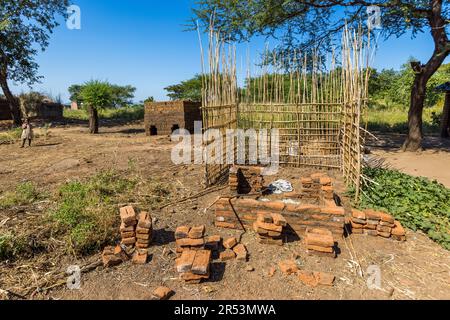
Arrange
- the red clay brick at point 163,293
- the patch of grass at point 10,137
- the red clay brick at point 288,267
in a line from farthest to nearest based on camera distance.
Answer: the patch of grass at point 10,137 → the red clay brick at point 288,267 → the red clay brick at point 163,293

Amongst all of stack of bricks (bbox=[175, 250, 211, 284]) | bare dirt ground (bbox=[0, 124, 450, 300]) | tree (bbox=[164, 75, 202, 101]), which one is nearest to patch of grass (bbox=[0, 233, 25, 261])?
bare dirt ground (bbox=[0, 124, 450, 300])

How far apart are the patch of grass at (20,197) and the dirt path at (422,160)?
7.83 m

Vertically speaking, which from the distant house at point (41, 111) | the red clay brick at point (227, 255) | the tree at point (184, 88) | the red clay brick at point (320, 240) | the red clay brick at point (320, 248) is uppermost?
the tree at point (184, 88)

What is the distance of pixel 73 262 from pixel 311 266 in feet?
8.81

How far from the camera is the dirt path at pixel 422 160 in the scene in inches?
242

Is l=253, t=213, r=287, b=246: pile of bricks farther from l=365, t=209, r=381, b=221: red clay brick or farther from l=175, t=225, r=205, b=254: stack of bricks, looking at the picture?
l=365, t=209, r=381, b=221: red clay brick

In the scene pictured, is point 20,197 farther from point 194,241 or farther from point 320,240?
point 320,240

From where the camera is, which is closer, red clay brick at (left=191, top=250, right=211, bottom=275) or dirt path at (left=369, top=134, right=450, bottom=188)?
red clay brick at (left=191, top=250, right=211, bottom=275)

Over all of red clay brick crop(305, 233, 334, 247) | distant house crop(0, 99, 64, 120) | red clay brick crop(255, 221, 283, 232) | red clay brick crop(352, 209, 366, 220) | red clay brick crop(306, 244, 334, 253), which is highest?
distant house crop(0, 99, 64, 120)

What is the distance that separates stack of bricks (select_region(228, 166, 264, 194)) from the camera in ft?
15.8

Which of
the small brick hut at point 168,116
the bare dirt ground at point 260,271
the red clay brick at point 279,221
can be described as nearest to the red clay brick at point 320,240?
the bare dirt ground at point 260,271

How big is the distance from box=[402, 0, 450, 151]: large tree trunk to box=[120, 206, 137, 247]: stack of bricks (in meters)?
8.60

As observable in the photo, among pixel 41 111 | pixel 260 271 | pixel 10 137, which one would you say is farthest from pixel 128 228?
pixel 41 111

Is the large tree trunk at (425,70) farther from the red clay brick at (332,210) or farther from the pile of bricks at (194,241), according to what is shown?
the pile of bricks at (194,241)
